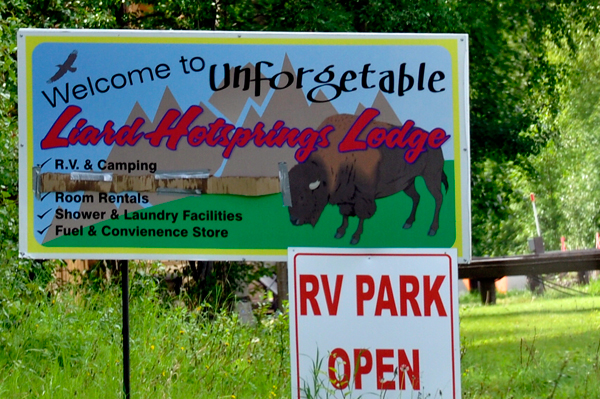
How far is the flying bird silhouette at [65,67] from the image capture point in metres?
4.22

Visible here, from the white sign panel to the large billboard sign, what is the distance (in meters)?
0.27

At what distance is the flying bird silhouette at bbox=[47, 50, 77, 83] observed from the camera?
422 cm

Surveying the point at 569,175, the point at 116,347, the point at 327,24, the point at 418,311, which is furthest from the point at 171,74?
the point at 569,175

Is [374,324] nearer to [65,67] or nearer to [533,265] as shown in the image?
[65,67]

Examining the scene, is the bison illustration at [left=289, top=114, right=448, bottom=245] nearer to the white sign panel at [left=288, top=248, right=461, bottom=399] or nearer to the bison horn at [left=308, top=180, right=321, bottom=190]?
the bison horn at [left=308, top=180, right=321, bottom=190]

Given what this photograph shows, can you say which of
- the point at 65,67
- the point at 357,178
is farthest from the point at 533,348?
the point at 65,67

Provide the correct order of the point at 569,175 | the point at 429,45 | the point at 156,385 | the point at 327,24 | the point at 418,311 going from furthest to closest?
the point at 569,175, the point at 327,24, the point at 156,385, the point at 429,45, the point at 418,311

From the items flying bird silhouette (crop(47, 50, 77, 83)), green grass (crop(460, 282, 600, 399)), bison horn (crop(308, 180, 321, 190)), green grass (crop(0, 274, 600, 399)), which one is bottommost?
green grass (crop(460, 282, 600, 399))

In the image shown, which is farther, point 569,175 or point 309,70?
point 569,175

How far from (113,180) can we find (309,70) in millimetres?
1133

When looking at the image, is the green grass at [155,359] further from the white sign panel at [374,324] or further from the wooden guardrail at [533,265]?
the wooden guardrail at [533,265]

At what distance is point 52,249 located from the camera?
423cm

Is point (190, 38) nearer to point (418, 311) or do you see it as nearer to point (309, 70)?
point (309, 70)

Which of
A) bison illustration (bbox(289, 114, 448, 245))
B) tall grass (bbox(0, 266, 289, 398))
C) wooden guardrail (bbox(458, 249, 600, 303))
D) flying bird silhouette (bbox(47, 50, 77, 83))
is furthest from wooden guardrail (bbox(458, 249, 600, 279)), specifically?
flying bird silhouette (bbox(47, 50, 77, 83))
